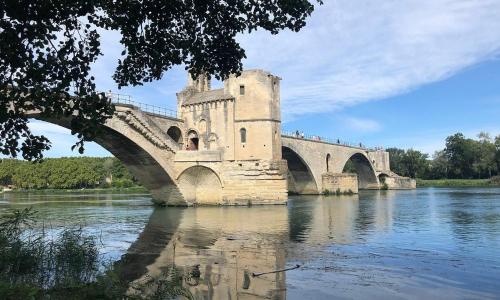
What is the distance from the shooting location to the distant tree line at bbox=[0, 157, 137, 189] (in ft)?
312

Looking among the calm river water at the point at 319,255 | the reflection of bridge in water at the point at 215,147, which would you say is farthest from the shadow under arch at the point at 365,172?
the calm river water at the point at 319,255

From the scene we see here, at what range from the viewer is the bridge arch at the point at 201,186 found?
123ft

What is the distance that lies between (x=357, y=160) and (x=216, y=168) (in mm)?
48729

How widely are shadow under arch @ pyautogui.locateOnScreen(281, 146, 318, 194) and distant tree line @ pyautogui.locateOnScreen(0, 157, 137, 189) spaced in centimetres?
4443

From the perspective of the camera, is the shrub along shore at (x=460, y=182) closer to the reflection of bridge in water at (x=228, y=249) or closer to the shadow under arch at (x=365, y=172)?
the shadow under arch at (x=365, y=172)

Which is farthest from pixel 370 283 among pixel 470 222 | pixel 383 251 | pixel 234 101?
pixel 234 101

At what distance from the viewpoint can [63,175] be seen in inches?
3728

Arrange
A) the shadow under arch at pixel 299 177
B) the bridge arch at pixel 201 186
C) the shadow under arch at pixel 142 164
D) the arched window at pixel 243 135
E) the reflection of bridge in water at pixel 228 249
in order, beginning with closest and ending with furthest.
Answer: the reflection of bridge in water at pixel 228 249 → the shadow under arch at pixel 142 164 → the bridge arch at pixel 201 186 → the arched window at pixel 243 135 → the shadow under arch at pixel 299 177

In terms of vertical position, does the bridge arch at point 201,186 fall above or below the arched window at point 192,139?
below

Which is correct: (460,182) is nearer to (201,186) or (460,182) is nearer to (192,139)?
(192,139)

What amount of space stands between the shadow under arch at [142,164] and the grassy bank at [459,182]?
74577 millimetres

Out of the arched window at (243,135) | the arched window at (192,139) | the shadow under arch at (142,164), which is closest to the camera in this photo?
the shadow under arch at (142,164)

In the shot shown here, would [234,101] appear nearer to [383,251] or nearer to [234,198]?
[234,198]

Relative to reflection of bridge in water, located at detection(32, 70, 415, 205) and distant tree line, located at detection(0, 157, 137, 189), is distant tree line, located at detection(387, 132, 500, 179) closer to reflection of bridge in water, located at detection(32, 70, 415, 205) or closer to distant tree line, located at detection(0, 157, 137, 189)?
distant tree line, located at detection(0, 157, 137, 189)
